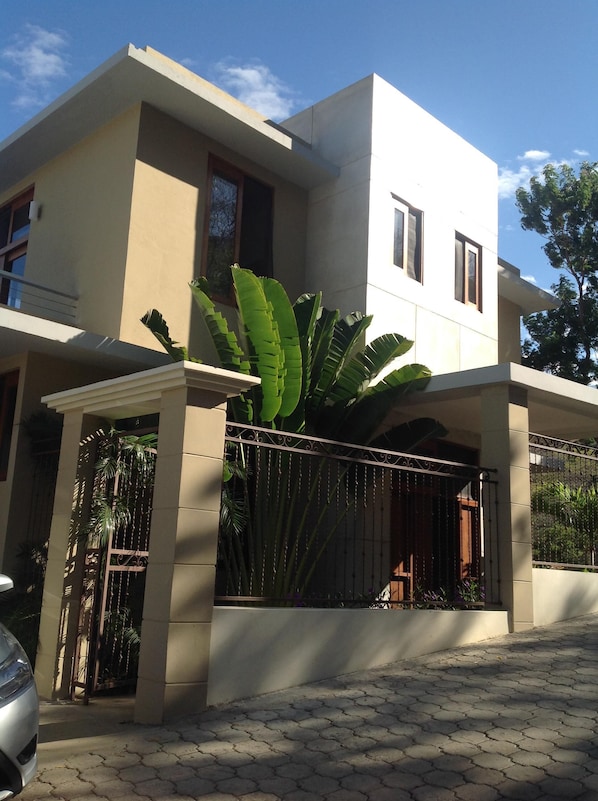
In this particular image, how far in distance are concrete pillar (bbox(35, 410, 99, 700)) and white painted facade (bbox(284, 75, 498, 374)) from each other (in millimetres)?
5152

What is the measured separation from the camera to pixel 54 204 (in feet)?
39.7

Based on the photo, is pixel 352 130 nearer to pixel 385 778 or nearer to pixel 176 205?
pixel 176 205

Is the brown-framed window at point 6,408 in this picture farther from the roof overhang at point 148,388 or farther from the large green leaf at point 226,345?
the large green leaf at point 226,345

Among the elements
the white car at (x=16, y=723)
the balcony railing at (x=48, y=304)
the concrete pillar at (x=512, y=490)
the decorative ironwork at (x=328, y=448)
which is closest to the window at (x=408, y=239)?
the concrete pillar at (x=512, y=490)

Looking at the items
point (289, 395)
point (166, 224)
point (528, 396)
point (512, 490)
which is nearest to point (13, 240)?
point (166, 224)

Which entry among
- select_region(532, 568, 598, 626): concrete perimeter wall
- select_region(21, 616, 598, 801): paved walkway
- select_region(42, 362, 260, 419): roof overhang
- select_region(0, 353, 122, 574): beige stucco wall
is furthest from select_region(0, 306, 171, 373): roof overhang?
select_region(532, 568, 598, 626): concrete perimeter wall

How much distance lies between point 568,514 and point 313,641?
20.1 feet

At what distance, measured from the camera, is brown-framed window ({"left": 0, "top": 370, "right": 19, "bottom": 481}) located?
1005 centimetres

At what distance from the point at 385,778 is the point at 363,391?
5.78 metres

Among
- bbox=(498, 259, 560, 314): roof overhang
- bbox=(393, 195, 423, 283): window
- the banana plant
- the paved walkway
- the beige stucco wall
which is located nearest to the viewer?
the paved walkway

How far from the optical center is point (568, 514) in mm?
11562

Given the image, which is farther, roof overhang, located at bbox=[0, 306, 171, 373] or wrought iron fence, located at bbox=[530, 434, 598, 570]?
wrought iron fence, located at bbox=[530, 434, 598, 570]

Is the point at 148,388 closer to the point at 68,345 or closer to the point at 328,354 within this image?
the point at 68,345

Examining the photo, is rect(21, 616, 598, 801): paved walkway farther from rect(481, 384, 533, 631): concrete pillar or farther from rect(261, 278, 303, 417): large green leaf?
rect(261, 278, 303, 417): large green leaf
